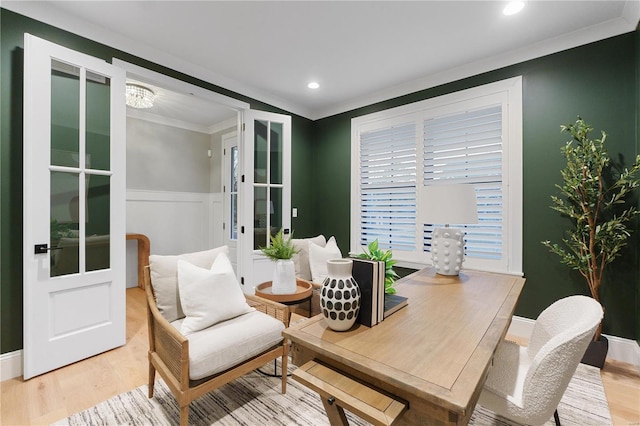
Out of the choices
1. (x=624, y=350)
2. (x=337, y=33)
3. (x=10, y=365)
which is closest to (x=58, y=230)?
(x=10, y=365)

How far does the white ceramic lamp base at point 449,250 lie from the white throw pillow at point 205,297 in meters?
1.45

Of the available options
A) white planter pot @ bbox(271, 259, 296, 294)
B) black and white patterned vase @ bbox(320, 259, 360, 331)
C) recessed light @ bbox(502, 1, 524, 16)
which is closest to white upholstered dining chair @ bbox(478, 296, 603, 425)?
black and white patterned vase @ bbox(320, 259, 360, 331)

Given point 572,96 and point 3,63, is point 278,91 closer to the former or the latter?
point 3,63

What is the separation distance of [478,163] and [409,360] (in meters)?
2.69

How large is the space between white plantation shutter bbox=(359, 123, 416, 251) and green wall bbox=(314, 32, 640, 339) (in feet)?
2.90

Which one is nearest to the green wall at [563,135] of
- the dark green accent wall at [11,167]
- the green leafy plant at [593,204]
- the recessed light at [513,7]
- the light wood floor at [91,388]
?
the green leafy plant at [593,204]

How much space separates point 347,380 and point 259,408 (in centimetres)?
117

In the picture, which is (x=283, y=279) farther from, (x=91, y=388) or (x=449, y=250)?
(x=91, y=388)

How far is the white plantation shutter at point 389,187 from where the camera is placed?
11.6ft

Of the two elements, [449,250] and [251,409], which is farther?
[449,250]

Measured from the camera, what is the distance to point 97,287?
7.85ft

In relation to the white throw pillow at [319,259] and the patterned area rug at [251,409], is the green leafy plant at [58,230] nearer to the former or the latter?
the patterned area rug at [251,409]

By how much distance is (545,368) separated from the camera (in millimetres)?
980

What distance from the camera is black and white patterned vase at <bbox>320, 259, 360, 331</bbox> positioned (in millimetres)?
1091
